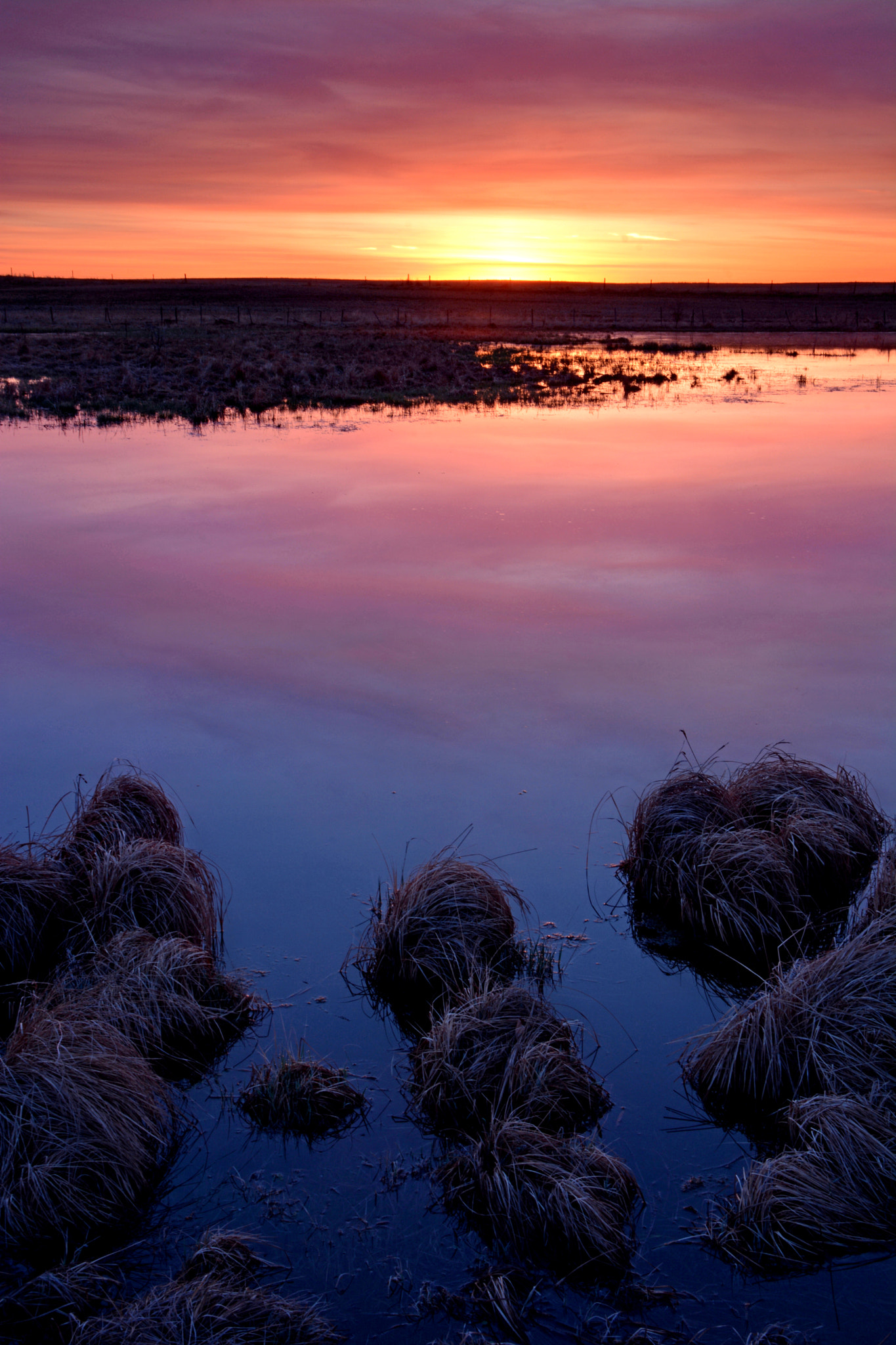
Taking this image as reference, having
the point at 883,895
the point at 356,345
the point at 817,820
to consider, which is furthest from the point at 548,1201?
the point at 356,345

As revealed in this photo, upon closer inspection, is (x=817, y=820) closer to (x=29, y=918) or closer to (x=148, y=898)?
(x=148, y=898)

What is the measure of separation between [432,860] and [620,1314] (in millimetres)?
2889

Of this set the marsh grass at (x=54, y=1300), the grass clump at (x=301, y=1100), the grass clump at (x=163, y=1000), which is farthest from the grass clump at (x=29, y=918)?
the marsh grass at (x=54, y=1300)

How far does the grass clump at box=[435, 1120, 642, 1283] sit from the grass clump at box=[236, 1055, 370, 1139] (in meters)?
0.60

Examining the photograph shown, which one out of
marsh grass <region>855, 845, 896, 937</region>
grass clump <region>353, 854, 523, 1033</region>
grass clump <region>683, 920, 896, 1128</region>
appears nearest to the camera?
grass clump <region>683, 920, 896, 1128</region>

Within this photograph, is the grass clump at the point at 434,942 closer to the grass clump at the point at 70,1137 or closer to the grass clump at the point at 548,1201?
the grass clump at the point at 548,1201

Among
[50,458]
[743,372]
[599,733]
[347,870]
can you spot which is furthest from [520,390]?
[347,870]

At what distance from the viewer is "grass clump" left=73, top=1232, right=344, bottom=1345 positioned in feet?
11.7

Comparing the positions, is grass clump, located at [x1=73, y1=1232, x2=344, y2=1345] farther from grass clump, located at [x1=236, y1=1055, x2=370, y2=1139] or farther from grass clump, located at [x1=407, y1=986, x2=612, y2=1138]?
grass clump, located at [x1=407, y1=986, x2=612, y2=1138]

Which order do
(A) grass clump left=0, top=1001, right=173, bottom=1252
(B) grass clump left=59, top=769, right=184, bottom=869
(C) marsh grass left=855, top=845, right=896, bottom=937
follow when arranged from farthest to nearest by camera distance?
(B) grass clump left=59, top=769, right=184, bottom=869
(C) marsh grass left=855, top=845, right=896, bottom=937
(A) grass clump left=0, top=1001, right=173, bottom=1252

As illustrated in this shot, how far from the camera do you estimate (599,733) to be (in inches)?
Answer: 342

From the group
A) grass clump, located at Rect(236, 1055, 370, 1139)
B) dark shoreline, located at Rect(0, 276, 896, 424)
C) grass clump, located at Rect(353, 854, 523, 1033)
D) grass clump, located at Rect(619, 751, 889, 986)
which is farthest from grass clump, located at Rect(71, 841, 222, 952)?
dark shoreline, located at Rect(0, 276, 896, 424)

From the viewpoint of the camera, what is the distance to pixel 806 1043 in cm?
504

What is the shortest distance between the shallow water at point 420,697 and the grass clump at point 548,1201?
0.14 meters
